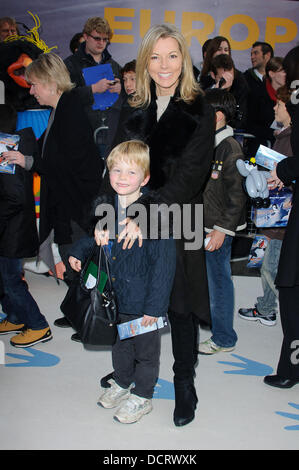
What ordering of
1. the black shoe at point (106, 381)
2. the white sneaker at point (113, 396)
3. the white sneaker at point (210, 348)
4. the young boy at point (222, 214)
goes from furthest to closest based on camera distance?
the white sneaker at point (210, 348), the young boy at point (222, 214), the black shoe at point (106, 381), the white sneaker at point (113, 396)

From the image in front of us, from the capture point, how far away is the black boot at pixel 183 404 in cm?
251

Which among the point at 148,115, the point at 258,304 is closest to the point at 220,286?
the point at 258,304

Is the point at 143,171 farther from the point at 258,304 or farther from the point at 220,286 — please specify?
the point at 258,304

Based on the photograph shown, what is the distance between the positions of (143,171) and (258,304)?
→ 6.38 ft

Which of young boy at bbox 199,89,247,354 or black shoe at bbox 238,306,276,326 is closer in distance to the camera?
young boy at bbox 199,89,247,354

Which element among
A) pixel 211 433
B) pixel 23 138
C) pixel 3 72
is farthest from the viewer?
pixel 3 72

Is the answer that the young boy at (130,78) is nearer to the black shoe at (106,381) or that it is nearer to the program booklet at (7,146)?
the program booklet at (7,146)

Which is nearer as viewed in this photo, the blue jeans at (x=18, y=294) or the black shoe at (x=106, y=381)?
the black shoe at (x=106, y=381)

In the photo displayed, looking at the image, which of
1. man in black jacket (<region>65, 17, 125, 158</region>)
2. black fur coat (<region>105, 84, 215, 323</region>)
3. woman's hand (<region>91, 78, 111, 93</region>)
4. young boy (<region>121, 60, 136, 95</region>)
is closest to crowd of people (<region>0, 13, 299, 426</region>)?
black fur coat (<region>105, 84, 215, 323</region>)

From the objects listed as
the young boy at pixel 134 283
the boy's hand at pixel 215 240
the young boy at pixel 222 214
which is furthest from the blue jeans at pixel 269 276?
the young boy at pixel 134 283

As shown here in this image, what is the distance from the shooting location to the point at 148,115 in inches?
94.1

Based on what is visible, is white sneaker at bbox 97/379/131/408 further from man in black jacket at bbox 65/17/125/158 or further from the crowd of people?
man in black jacket at bbox 65/17/125/158

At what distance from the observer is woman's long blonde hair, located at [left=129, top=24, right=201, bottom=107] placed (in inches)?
89.7

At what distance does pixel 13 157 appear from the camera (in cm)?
309
